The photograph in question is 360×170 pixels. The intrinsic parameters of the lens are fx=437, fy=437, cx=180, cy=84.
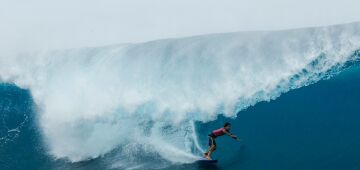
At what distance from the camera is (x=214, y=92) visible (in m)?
16.9

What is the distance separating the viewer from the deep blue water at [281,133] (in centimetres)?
1343

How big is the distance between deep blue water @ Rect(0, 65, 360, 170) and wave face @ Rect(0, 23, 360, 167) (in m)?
0.44

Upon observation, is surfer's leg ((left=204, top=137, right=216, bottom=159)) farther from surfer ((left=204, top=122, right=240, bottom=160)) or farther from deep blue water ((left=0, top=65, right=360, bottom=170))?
deep blue water ((left=0, top=65, right=360, bottom=170))

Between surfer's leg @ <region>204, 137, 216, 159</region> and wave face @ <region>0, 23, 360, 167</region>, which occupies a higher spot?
wave face @ <region>0, 23, 360, 167</region>

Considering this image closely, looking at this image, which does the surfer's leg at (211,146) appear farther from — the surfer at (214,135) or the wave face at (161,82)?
the wave face at (161,82)

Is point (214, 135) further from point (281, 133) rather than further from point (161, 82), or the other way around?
point (161, 82)

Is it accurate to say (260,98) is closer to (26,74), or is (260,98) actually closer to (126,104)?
(126,104)

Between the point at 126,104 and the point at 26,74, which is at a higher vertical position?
the point at 26,74

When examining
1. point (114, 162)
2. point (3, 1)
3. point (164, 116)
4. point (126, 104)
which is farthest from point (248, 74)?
point (3, 1)

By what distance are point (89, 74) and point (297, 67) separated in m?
8.67

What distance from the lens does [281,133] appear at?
14.8 metres

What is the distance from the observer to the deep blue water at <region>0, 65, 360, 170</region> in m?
13.4

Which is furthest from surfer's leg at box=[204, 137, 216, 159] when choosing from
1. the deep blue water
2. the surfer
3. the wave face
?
the wave face

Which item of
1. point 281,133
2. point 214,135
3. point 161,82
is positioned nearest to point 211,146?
point 214,135
